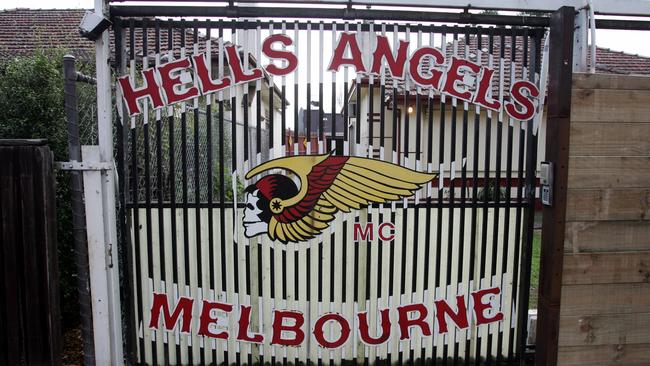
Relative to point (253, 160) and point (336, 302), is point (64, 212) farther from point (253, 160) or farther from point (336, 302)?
point (336, 302)

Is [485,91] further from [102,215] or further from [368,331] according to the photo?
[102,215]

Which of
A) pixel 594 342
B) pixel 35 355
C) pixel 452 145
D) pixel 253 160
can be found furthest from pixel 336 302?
pixel 35 355

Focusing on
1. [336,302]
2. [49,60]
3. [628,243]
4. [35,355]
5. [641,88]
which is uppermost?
[49,60]

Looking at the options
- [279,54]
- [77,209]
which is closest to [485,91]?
[279,54]

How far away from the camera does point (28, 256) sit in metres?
3.01

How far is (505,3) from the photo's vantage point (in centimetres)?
326

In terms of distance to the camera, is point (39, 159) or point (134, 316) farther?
point (134, 316)

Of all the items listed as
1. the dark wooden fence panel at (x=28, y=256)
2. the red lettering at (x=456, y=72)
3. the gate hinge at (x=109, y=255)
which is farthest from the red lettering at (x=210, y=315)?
the red lettering at (x=456, y=72)

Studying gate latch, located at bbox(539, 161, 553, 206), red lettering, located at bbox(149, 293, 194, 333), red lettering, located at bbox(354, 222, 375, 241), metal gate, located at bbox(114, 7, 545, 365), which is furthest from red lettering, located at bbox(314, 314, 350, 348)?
gate latch, located at bbox(539, 161, 553, 206)

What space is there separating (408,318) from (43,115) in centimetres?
388

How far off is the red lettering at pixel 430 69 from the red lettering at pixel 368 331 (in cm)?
187

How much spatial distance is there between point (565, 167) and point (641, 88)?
0.86 metres

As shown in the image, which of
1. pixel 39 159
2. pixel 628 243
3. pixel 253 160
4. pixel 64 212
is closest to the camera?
pixel 39 159

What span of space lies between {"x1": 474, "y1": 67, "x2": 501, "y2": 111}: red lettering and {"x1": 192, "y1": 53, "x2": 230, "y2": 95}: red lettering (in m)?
1.98
